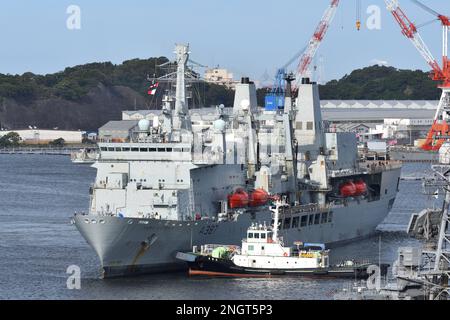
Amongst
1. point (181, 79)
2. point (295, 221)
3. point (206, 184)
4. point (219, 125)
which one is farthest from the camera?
point (295, 221)

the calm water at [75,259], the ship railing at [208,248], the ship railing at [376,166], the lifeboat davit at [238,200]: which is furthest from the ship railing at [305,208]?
the ship railing at [376,166]

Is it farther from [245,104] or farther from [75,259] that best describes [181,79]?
[75,259]

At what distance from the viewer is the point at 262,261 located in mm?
58219

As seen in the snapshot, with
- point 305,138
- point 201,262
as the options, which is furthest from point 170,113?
point 305,138

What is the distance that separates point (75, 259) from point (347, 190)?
20785 millimetres

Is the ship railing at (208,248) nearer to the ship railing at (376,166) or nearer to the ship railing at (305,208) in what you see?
the ship railing at (305,208)

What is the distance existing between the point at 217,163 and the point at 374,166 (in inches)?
943

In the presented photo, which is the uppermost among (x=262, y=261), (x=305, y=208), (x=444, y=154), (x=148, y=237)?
(x=444, y=154)

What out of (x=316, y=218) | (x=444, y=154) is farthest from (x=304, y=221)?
(x=444, y=154)

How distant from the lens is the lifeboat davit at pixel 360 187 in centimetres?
7825

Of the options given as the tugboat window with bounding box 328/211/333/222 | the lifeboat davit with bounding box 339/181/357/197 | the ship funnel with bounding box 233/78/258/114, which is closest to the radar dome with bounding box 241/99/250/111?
the ship funnel with bounding box 233/78/258/114

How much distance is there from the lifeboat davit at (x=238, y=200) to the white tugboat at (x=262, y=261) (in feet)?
14.7

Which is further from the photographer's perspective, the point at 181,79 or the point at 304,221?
the point at 304,221

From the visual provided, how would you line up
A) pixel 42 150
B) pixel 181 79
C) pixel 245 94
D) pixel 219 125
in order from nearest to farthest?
pixel 219 125 → pixel 181 79 → pixel 245 94 → pixel 42 150
